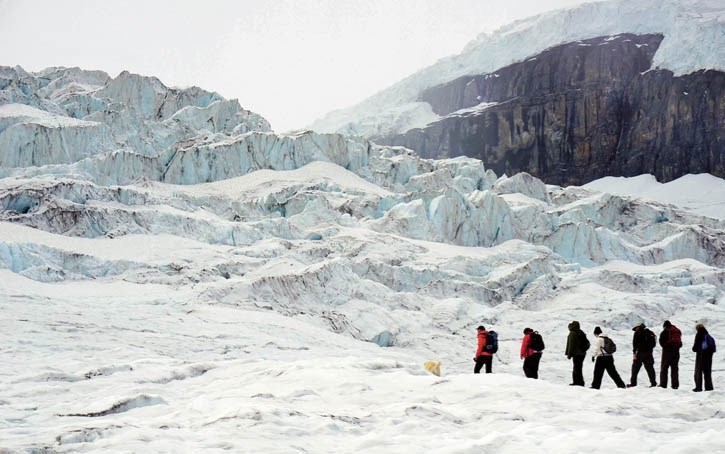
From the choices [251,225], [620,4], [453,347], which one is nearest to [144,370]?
[453,347]

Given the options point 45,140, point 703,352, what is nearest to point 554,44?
point 45,140

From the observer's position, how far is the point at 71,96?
62.7m

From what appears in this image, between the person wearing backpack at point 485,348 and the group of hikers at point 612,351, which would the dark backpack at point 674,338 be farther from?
the person wearing backpack at point 485,348

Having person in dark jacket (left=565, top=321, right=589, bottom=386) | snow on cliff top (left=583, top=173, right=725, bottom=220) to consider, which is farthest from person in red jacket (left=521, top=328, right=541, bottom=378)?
snow on cliff top (left=583, top=173, right=725, bottom=220)

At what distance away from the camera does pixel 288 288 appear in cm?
2469

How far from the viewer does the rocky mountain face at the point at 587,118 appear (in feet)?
372

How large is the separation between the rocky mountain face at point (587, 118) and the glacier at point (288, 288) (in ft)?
149

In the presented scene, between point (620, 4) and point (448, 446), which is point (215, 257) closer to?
point (448, 446)

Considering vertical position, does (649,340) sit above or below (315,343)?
above

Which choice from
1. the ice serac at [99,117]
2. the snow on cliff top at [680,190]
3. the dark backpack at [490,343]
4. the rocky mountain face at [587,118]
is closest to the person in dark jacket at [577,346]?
the dark backpack at [490,343]

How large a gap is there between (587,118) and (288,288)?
111 meters

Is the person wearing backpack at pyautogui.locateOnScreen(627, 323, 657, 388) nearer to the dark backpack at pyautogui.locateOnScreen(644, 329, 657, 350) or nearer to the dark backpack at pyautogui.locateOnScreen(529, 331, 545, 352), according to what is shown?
the dark backpack at pyautogui.locateOnScreen(644, 329, 657, 350)

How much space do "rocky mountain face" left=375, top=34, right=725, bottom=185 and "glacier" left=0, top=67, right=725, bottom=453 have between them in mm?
45347

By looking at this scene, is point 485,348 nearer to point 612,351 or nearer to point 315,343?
point 612,351
